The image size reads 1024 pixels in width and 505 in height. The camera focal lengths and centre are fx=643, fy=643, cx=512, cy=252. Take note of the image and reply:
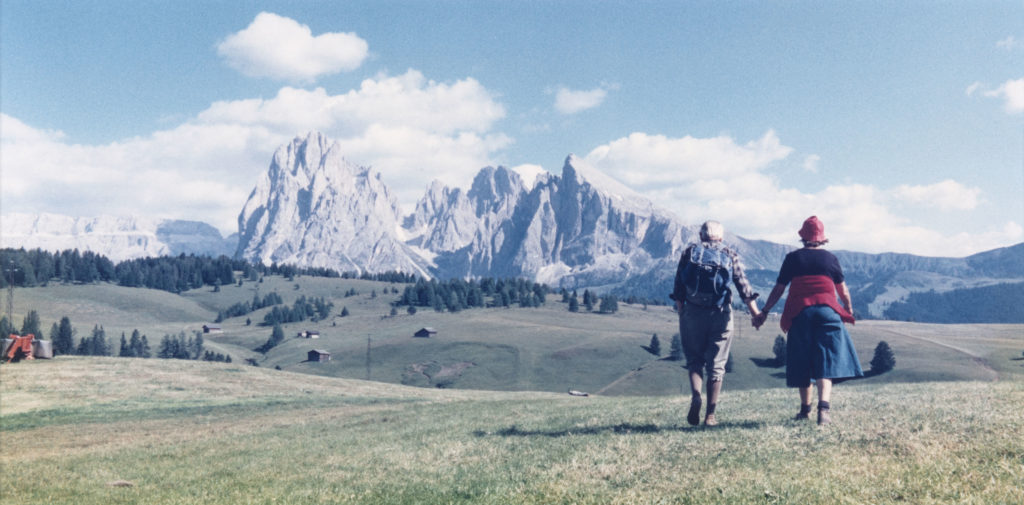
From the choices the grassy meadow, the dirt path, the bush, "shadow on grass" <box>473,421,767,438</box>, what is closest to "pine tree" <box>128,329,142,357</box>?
the grassy meadow

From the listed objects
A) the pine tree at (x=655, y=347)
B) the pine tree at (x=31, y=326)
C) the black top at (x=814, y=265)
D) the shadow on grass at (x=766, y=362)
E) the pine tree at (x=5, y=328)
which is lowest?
the shadow on grass at (x=766, y=362)

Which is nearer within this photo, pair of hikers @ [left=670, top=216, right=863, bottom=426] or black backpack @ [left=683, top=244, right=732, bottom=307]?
pair of hikers @ [left=670, top=216, right=863, bottom=426]

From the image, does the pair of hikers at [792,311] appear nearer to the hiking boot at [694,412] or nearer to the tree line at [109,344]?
the hiking boot at [694,412]

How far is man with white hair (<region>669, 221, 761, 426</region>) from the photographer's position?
39.6ft

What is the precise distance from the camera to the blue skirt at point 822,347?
37.9 feet

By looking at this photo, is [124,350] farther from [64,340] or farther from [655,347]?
[655,347]

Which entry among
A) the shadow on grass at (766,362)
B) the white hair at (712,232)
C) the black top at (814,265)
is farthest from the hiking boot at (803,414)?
the shadow on grass at (766,362)

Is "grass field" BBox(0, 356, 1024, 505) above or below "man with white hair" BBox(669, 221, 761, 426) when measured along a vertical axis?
below

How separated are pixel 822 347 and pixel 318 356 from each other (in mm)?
182800

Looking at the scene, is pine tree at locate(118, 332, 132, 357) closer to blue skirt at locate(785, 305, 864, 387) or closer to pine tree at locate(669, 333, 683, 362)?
pine tree at locate(669, 333, 683, 362)

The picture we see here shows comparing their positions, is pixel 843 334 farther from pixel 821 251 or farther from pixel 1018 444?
pixel 1018 444

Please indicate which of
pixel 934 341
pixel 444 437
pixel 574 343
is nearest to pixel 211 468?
pixel 444 437

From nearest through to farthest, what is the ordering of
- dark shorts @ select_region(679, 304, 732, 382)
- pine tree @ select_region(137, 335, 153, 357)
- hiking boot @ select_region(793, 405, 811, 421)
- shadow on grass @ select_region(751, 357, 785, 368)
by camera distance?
dark shorts @ select_region(679, 304, 732, 382), hiking boot @ select_region(793, 405, 811, 421), shadow on grass @ select_region(751, 357, 785, 368), pine tree @ select_region(137, 335, 153, 357)

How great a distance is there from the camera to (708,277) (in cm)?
1204
